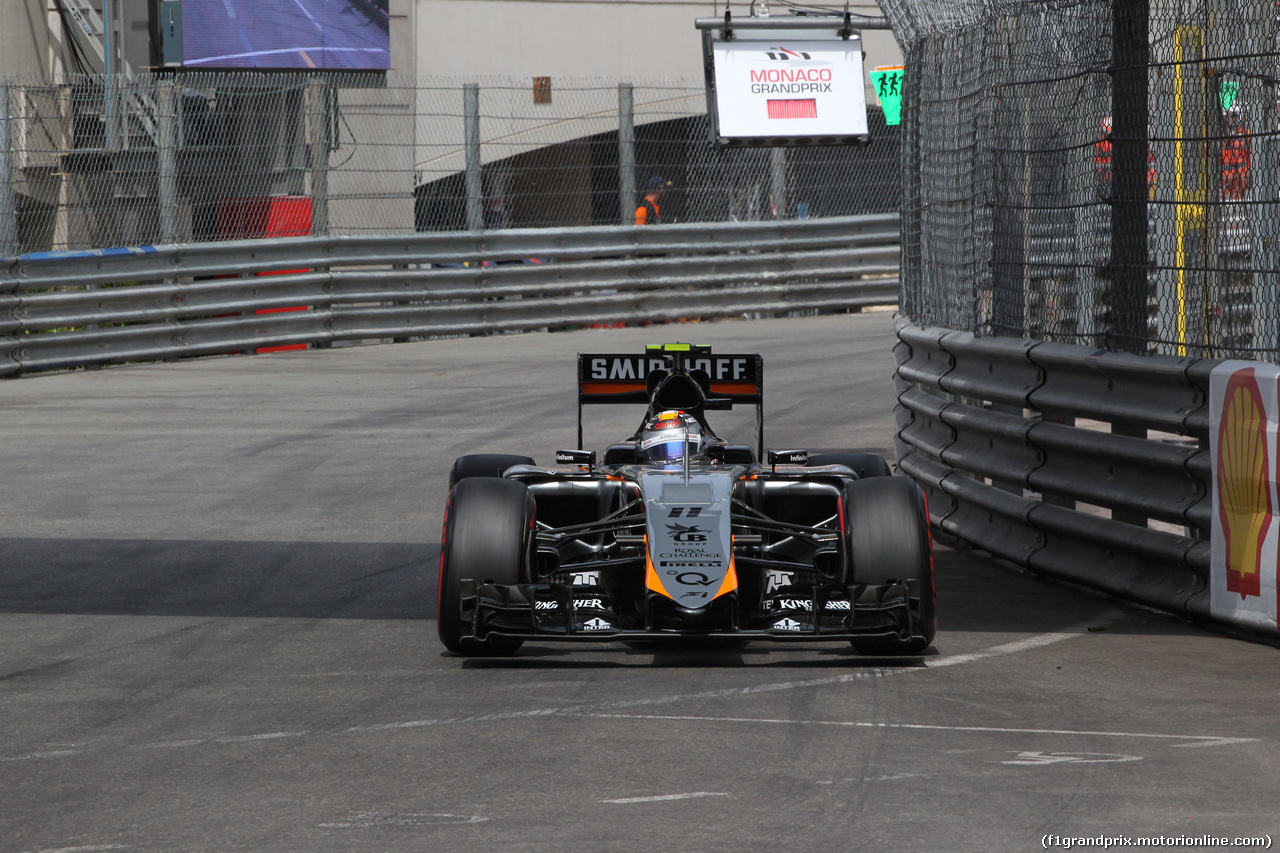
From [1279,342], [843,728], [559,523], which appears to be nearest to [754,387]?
[559,523]

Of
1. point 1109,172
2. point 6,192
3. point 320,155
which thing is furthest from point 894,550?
point 320,155

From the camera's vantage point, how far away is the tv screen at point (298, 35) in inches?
893

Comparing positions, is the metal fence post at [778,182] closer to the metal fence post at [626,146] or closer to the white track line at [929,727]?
the metal fence post at [626,146]

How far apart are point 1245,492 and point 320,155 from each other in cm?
1333

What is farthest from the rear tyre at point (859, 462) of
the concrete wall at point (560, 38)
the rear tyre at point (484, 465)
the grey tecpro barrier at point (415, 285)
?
the concrete wall at point (560, 38)

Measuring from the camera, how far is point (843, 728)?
5414 mm

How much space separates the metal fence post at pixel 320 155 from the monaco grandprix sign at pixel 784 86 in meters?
4.06

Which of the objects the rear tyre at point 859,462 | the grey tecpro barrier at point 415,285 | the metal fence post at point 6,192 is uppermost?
the metal fence post at point 6,192

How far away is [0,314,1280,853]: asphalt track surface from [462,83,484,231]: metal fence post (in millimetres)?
9699

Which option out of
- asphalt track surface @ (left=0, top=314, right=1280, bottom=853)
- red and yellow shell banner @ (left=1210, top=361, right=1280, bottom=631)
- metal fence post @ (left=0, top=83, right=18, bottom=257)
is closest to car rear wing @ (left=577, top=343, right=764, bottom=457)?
asphalt track surface @ (left=0, top=314, right=1280, bottom=853)

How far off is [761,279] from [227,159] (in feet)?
21.2

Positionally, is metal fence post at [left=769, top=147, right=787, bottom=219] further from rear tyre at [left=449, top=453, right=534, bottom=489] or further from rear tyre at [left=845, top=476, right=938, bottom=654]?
rear tyre at [left=845, top=476, right=938, bottom=654]

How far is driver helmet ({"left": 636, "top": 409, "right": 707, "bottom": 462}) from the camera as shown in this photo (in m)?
7.43

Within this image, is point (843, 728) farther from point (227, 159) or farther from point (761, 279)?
point (761, 279)
